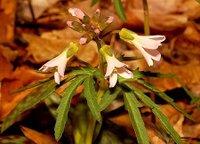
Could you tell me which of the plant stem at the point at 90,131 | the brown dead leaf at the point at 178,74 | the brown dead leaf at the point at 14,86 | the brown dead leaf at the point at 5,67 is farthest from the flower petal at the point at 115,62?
the brown dead leaf at the point at 5,67

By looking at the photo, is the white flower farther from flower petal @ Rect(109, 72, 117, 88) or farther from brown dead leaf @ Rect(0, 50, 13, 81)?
brown dead leaf @ Rect(0, 50, 13, 81)

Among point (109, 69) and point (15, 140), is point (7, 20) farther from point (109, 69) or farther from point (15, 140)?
point (109, 69)

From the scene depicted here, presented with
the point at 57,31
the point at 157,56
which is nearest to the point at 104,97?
the point at 157,56

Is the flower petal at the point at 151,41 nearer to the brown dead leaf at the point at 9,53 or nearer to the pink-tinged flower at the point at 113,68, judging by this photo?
the pink-tinged flower at the point at 113,68

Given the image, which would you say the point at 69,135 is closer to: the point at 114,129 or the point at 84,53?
the point at 114,129

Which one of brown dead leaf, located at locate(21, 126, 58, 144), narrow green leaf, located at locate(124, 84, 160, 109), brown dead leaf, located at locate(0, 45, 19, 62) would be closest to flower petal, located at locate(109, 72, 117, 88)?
narrow green leaf, located at locate(124, 84, 160, 109)

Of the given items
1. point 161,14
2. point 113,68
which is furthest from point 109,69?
point 161,14
